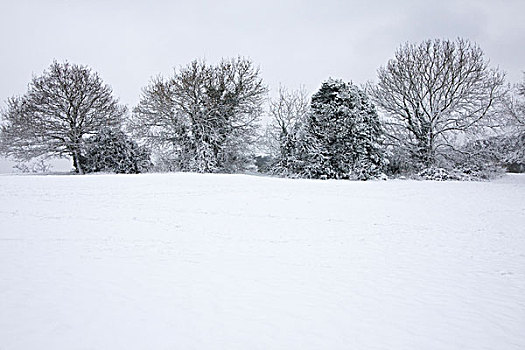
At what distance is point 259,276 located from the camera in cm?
487

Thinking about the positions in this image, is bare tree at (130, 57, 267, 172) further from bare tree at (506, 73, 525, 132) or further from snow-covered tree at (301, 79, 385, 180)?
bare tree at (506, 73, 525, 132)

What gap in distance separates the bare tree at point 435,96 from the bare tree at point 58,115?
2057 centimetres

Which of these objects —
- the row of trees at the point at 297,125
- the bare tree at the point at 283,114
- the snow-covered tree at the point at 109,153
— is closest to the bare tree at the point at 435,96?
the row of trees at the point at 297,125

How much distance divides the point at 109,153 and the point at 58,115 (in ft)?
14.6

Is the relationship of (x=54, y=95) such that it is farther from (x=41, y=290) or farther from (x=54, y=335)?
(x=54, y=335)

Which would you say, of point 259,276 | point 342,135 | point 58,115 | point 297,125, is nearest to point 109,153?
point 58,115

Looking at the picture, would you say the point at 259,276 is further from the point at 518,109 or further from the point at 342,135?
the point at 518,109

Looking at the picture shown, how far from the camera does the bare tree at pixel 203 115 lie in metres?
21.5

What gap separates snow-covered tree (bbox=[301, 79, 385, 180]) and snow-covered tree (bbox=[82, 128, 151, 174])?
1271 centimetres

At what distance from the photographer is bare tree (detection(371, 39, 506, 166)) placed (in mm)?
18656

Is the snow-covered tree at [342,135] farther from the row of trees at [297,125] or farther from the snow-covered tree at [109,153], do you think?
the snow-covered tree at [109,153]

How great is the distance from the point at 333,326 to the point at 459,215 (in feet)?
27.9

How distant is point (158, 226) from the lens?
8.09m

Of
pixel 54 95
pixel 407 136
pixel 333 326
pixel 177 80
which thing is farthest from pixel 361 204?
pixel 54 95
